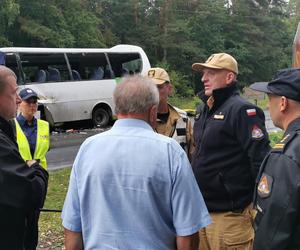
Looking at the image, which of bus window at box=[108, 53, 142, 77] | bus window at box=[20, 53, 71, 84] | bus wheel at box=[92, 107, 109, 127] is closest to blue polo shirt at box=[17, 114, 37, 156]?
bus window at box=[20, 53, 71, 84]

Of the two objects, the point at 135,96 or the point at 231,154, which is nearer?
the point at 135,96

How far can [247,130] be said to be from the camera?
344cm

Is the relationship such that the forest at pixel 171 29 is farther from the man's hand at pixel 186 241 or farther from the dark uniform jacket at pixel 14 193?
the man's hand at pixel 186 241

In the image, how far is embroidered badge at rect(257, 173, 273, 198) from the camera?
2359 mm

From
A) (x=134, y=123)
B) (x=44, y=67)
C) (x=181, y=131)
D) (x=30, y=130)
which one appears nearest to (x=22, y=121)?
(x=30, y=130)

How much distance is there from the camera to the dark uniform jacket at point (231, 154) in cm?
344

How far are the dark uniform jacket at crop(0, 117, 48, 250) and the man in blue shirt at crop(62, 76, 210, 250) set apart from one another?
1.13 ft

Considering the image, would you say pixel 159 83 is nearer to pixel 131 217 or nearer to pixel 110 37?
pixel 131 217

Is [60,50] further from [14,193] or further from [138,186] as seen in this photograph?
[138,186]

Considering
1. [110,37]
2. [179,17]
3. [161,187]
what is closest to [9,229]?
[161,187]

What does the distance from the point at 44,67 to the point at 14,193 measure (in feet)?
46.8

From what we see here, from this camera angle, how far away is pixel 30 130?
468cm

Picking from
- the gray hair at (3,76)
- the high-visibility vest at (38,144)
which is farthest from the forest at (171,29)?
the gray hair at (3,76)

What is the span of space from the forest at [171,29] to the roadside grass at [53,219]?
59.8ft
